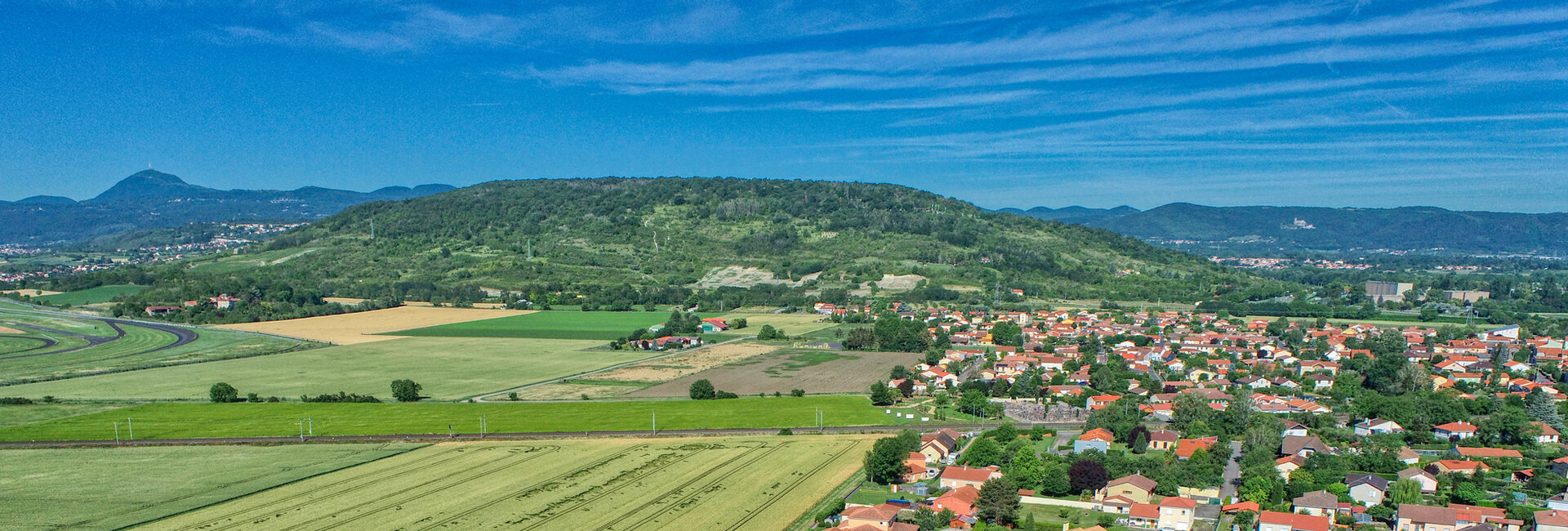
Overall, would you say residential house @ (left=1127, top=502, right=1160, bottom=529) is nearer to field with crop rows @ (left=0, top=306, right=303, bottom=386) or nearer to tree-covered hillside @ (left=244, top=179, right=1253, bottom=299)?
field with crop rows @ (left=0, top=306, right=303, bottom=386)

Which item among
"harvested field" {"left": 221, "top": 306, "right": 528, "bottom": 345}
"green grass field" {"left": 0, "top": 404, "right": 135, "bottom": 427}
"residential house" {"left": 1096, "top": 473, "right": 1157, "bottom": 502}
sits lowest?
"residential house" {"left": 1096, "top": 473, "right": 1157, "bottom": 502}

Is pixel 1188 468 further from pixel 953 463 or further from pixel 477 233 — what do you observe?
pixel 477 233

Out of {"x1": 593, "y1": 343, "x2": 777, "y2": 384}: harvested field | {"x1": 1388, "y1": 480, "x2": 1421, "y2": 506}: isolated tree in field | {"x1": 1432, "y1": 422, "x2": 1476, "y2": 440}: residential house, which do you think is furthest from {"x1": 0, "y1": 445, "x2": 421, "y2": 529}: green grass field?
{"x1": 1432, "y1": 422, "x2": 1476, "y2": 440}: residential house

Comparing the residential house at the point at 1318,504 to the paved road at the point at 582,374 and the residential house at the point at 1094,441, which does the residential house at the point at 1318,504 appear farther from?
the paved road at the point at 582,374

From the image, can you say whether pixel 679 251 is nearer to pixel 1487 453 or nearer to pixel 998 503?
pixel 1487 453

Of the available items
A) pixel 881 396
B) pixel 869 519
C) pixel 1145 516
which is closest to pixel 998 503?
pixel 869 519

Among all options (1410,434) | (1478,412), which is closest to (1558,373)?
(1478,412)

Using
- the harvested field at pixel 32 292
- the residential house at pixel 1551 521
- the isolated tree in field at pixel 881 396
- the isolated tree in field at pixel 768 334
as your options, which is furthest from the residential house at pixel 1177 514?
the harvested field at pixel 32 292

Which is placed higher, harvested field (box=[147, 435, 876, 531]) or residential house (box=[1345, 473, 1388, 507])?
harvested field (box=[147, 435, 876, 531])
